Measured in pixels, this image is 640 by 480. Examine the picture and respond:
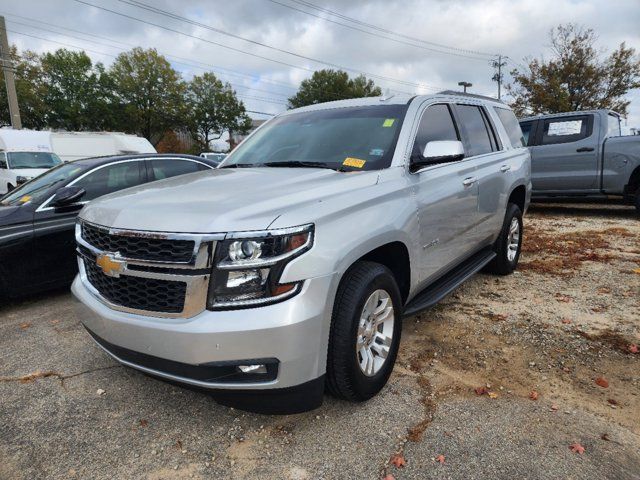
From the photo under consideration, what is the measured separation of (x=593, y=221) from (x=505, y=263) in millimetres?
4853

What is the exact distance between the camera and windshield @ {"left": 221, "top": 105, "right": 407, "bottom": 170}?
298 centimetres

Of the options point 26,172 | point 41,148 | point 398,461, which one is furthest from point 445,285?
point 41,148

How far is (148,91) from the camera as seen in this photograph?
4162 cm

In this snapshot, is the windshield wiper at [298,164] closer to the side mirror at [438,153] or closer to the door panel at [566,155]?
the side mirror at [438,153]

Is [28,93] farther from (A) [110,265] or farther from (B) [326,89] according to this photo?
(A) [110,265]

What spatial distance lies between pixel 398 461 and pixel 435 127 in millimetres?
2417

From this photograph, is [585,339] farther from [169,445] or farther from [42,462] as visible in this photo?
[42,462]

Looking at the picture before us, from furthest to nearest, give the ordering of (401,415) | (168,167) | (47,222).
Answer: (168,167) < (47,222) < (401,415)

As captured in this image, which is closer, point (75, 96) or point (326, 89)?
point (75, 96)

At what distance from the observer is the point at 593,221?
8492 mm

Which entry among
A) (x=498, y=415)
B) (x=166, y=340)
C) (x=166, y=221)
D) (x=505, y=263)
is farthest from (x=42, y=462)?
(x=505, y=263)

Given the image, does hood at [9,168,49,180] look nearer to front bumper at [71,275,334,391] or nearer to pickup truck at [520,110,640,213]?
pickup truck at [520,110,640,213]

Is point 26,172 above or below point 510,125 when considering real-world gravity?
below

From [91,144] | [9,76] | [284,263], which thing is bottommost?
[91,144]
